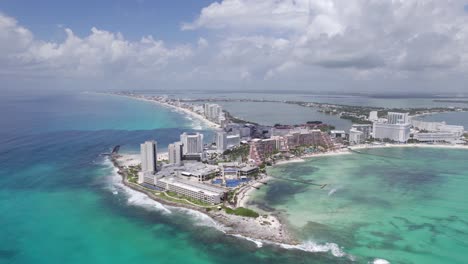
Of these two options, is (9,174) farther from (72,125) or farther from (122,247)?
(72,125)

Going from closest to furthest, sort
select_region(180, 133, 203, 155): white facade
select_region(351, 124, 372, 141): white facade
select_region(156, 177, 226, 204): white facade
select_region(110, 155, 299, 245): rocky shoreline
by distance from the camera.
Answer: select_region(110, 155, 299, 245): rocky shoreline, select_region(156, 177, 226, 204): white facade, select_region(180, 133, 203, 155): white facade, select_region(351, 124, 372, 141): white facade

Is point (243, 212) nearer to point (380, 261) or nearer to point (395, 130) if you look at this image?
point (380, 261)

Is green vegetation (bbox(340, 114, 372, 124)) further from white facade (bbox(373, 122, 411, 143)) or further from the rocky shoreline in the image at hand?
the rocky shoreline

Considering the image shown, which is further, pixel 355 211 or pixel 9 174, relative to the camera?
pixel 9 174

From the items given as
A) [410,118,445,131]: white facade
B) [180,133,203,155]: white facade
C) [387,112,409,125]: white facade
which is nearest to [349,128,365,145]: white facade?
[387,112,409,125]: white facade

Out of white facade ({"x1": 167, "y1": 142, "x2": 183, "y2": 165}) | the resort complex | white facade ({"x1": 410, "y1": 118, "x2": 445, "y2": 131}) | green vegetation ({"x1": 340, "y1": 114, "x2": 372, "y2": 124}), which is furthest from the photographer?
green vegetation ({"x1": 340, "y1": 114, "x2": 372, "y2": 124})

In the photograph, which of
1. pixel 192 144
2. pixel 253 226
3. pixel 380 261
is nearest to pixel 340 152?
pixel 192 144

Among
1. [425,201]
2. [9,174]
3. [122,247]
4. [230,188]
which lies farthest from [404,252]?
[9,174]
